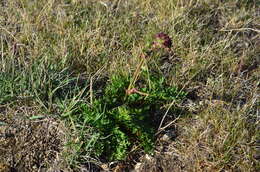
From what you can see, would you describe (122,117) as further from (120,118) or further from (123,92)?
(123,92)

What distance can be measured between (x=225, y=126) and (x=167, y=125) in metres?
0.36

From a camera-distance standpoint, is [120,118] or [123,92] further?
[123,92]

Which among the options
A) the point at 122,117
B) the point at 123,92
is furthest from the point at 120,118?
the point at 123,92

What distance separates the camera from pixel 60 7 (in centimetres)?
325

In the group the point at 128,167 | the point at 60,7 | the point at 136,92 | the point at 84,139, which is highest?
the point at 60,7

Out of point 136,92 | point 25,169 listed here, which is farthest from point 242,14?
point 25,169

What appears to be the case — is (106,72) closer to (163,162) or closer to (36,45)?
(36,45)

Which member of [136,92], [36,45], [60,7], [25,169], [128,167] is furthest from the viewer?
[60,7]

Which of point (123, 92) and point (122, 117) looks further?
point (123, 92)

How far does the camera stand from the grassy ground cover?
2.16 m

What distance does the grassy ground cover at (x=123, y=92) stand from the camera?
2.16 metres

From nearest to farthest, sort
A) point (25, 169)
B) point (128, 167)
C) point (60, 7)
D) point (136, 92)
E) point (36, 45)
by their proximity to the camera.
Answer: point (25, 169) → point (128, 167) → point (136, 92) → point (36, 45) → point (60, 7)

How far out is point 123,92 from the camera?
2395mm

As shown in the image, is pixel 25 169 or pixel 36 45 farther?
pixel 36 45
